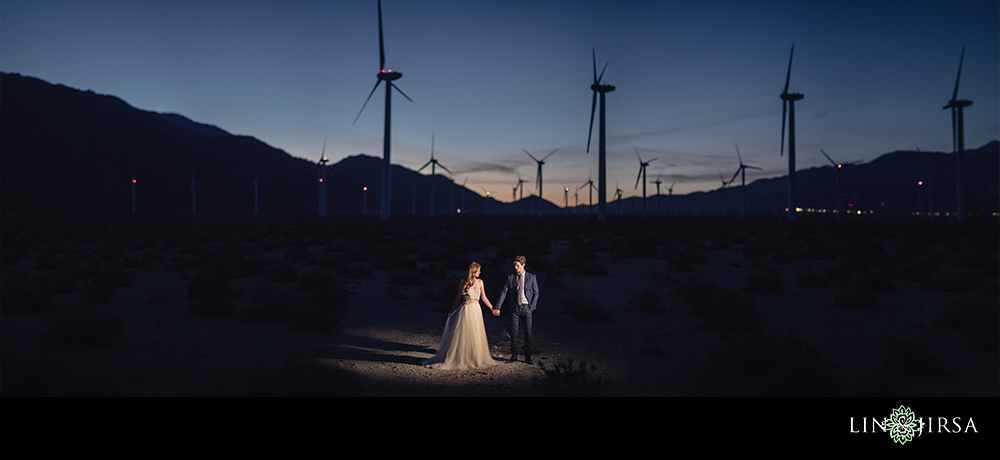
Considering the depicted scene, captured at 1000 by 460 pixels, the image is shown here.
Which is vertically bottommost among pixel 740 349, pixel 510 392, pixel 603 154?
pixel 510 392

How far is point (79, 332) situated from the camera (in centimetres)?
979

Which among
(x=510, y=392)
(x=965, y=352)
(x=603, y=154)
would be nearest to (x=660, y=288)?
(x=965, y=352)

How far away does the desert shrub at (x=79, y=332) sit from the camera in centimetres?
963

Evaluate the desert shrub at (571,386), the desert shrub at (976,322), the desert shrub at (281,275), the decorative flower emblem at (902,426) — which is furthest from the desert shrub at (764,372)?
the desert shrub at (281,275)

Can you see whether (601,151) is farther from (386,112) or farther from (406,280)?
(406,280)

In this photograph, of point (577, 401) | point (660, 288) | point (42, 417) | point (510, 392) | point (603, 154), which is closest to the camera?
point (42, 417)

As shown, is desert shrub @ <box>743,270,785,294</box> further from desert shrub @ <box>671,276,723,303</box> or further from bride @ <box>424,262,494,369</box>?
bride @ <box>424,262,494,369</box>

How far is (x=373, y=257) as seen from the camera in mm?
27094

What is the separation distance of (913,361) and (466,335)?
7.39 meters

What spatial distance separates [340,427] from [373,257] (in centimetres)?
2205

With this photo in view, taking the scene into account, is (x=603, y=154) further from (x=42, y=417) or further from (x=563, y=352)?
(x=42, y=417)

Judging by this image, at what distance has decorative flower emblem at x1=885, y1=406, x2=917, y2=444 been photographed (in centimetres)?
524

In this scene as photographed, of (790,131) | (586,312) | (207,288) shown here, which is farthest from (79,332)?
(790,131)

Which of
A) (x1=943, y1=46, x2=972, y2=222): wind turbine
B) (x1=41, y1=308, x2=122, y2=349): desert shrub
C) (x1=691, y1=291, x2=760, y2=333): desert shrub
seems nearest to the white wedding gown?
(x1=691, y1=291, x2=760, y2=333): desert shrub
